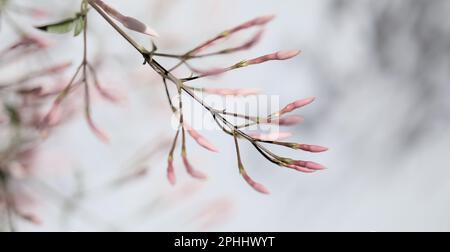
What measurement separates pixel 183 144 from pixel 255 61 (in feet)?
0.38

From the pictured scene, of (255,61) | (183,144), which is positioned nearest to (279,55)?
(255,61)

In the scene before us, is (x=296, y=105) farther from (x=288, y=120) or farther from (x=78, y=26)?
(x=78, y=26)

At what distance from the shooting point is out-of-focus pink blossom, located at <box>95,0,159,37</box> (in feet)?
1.58

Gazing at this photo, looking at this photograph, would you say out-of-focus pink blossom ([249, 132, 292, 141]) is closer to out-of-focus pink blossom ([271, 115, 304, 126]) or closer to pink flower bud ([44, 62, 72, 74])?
out-of-focus pink blossom ([271, 115, 304, 126])

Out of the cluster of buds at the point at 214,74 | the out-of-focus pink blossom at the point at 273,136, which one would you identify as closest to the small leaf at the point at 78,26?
the cluster of buds at the point at 214,74

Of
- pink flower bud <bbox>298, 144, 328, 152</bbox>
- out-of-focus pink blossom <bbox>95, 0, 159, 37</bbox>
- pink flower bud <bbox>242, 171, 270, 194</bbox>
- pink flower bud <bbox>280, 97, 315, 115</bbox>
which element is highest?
out-of-focus pink blossom <bbox>95, 0, 159, 37</bbox>

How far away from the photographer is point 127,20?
1.59ft

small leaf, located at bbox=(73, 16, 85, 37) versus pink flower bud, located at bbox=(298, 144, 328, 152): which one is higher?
small leaf, located at bbox=(73, 16, 85, 37)

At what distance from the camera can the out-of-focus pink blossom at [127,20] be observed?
1.58 ft

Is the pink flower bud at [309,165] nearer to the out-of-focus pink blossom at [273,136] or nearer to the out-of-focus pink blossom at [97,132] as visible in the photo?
the out-of-focus pink blossom at [273,136]

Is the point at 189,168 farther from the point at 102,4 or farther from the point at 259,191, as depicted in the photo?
the point at 102,4

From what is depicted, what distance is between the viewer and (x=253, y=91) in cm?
57

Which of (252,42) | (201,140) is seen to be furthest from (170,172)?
(252,42)

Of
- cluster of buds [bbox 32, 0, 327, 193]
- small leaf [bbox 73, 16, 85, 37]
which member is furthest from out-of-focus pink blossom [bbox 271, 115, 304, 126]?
small leaf [bbox 73, 16, 85, 37]
